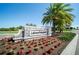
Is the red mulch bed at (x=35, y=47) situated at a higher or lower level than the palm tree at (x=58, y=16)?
lower

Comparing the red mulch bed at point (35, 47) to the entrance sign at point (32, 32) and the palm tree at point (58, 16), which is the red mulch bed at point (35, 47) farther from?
the palm tree at point (58, 16)

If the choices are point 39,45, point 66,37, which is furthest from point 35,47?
point 66,37

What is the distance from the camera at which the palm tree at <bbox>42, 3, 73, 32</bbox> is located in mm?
4070

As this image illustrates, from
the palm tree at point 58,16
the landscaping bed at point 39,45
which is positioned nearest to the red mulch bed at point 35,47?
the landscaping bed at point 39,45

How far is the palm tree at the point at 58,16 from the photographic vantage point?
160 inches

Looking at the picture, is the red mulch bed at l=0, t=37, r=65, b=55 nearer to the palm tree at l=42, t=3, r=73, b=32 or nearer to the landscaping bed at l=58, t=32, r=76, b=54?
the landscaping bed at l=58, t=32, r=76, b=54

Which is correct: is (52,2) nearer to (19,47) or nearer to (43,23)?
(43,23)

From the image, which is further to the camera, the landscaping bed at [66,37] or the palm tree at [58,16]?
the landscaping bed at [66,37]

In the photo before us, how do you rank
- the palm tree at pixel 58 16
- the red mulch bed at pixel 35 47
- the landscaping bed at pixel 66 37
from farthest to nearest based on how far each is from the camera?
the landscaping bed at pixel 66 37 < the palm tree at pixel 58 16 < the red mulch bed at pixel 35 47

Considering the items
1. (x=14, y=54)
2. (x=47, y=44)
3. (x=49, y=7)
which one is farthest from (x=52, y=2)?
(x=14, y=54)

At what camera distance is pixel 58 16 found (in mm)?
4234

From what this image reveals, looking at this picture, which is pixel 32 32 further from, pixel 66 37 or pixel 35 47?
pixel 66 37
